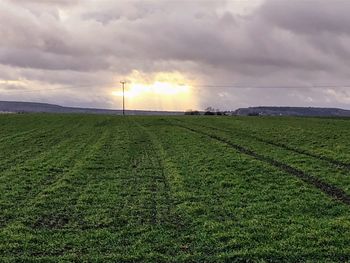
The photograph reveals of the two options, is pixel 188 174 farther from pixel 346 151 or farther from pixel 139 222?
pixel 346 151

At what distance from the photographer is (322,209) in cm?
1764

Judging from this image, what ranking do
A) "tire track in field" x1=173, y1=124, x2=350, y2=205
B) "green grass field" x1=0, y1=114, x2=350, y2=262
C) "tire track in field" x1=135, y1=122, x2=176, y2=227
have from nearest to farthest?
1. "green grass field" x1=0, y1=114, x2=350, y2=262
2. "tire track in field" x1=135, y1=122, x2=176, y2=227
3. "tire track in field" x1=173, y1=124, x2=350, y2=205

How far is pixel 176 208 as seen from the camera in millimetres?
17906

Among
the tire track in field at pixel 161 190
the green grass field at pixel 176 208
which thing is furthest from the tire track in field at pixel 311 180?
the tire track in field at pixel 161 190

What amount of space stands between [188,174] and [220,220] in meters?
10.1

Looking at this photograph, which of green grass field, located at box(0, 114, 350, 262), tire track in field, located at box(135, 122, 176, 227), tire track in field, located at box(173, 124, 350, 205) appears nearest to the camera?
green grass field, located at box(0, 114, 350, 262)

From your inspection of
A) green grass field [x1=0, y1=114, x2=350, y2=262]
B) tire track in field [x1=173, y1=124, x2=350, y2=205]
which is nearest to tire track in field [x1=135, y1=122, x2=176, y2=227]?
green grass field [x1=0, y1=114, x2=350, y2=262]

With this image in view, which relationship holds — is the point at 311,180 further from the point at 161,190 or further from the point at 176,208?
the point at 176,208

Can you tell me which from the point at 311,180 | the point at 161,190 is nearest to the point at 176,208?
the point at 161,190

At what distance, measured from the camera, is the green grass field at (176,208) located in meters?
12.9

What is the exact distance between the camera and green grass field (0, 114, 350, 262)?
508 inches

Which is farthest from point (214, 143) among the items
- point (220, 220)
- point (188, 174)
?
point (220, 220)

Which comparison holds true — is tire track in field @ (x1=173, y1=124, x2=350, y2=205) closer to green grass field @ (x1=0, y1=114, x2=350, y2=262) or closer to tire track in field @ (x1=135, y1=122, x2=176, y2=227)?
green grass field @ (x1=0, y1=114, x2=350, y2=262)

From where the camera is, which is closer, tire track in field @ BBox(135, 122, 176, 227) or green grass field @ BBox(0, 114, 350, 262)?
green grass field @ BBox(0, 114, 350, 262)
